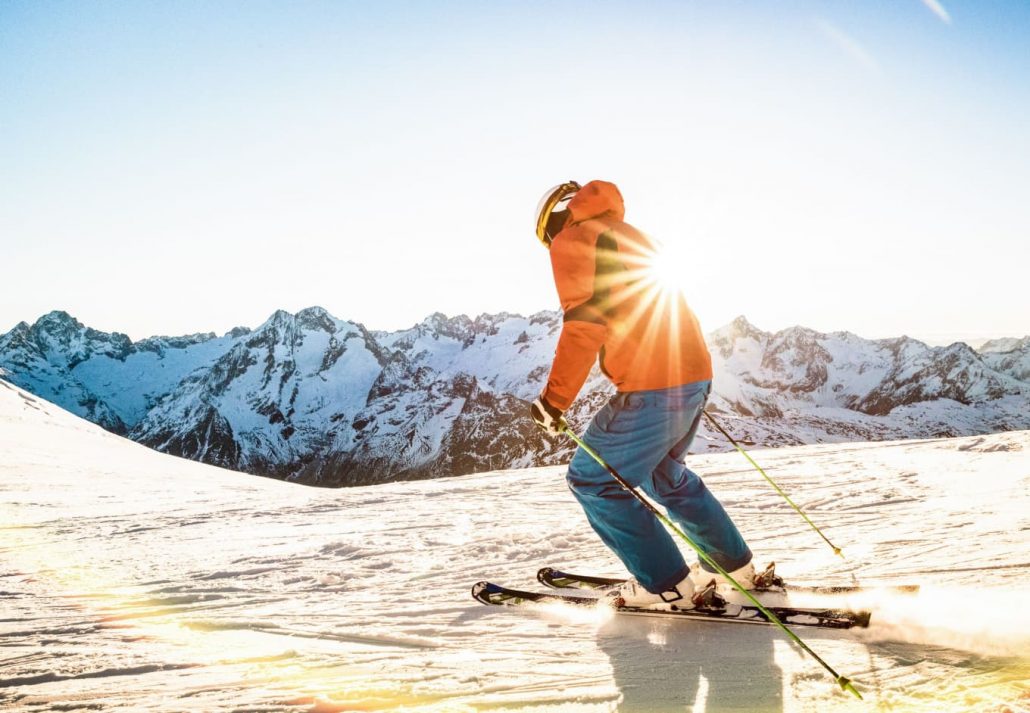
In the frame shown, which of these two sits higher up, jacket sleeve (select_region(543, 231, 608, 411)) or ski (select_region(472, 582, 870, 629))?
jacket sleeve (select_region(543, 231, 608, 411))

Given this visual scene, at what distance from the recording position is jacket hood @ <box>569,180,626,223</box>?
3752mm

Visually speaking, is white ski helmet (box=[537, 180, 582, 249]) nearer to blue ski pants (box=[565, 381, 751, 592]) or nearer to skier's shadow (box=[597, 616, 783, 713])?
blue ski pants (box=[565, 381, 751, 592])

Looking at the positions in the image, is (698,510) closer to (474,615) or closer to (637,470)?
(637,470)

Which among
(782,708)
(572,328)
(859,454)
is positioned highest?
(572,328)

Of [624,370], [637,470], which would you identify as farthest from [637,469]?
[624,370]

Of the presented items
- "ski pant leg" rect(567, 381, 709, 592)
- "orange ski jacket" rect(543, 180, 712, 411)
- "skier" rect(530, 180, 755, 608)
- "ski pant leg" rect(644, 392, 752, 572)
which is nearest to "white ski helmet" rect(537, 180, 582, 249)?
"skier" rect(530, 180, 755, 608)

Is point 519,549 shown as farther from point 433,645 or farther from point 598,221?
point 598,221

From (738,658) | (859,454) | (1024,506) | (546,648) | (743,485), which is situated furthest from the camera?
(859,454)

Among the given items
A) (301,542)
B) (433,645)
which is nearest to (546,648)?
(433,645)

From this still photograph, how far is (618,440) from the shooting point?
12.1 feet

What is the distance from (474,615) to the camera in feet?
13.6

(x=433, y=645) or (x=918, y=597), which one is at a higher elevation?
(x=918, y=597)

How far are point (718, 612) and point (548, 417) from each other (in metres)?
1.53

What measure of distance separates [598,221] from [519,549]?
3814mm
